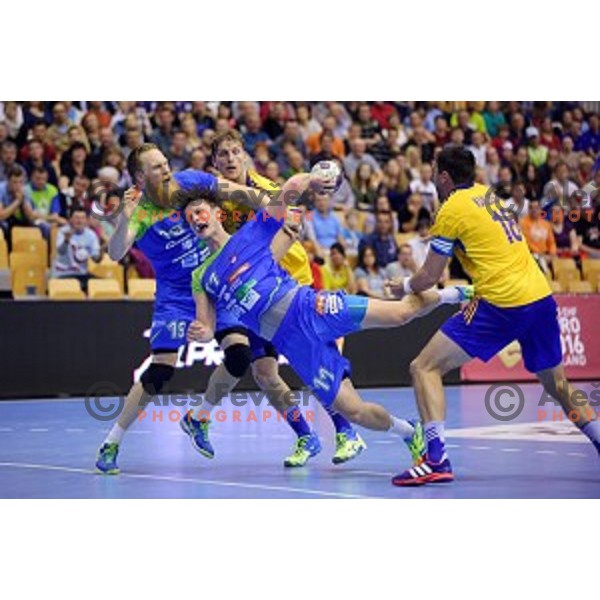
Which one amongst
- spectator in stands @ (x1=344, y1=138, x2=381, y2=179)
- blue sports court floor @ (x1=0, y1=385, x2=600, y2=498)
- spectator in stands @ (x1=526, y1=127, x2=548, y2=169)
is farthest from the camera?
spectator in stands @ (x1=526, y1=127, x2=548, y2=169)

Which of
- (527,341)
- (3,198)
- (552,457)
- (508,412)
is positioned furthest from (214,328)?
(3,198)

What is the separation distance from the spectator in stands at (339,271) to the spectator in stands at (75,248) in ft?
9.62

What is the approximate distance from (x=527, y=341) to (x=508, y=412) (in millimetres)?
5523

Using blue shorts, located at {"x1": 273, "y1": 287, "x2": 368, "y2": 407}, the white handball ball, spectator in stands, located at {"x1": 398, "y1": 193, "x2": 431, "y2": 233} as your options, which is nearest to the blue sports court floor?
blue shorts, located at {"x1": 273, "y1": 287, "x2": 368, "y2": 407}

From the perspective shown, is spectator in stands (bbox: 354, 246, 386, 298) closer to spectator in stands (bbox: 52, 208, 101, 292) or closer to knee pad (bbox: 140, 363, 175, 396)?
spectator in stands (bbox: 52, 208, 101, 292)

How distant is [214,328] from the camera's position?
885 cm

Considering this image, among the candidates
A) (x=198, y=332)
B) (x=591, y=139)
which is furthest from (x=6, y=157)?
(x=591, y=139)

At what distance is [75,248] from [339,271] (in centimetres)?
328

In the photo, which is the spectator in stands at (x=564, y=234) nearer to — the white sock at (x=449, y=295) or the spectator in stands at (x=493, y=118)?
the spectator in stands at (x=493, y=118)

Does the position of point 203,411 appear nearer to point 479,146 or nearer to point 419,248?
point 419,248

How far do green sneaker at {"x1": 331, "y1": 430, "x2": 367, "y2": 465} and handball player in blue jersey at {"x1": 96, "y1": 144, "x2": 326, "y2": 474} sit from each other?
40 cm

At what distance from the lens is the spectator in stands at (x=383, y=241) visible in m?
17.7

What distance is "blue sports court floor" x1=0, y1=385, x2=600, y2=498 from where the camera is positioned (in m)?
8.33
